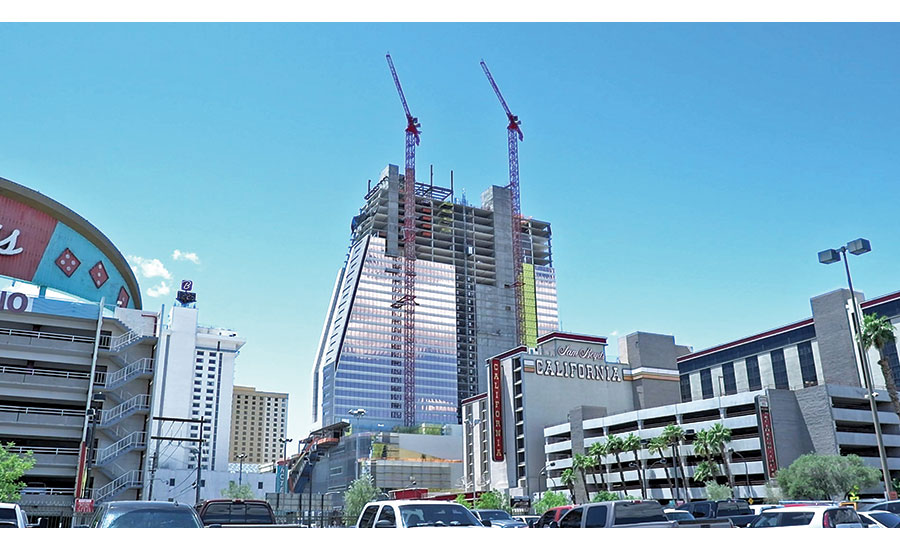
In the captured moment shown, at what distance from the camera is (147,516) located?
582 inches

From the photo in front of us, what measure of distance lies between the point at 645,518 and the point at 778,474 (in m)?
60.3

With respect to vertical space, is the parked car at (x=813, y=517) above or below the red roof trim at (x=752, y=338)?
below

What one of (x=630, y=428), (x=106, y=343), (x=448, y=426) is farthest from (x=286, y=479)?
(x=106, y=343)

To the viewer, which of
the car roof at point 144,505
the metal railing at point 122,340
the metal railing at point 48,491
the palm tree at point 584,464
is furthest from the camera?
the palm tree at point 584,464

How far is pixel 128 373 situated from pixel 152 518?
48795 millimetres

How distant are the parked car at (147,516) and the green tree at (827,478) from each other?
208ft

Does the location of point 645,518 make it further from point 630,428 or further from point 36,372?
point 630,428

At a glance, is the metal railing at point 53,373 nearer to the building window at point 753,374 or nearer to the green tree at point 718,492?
the green tree at point 718,492

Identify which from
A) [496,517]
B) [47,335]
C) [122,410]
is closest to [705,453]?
[496,517]

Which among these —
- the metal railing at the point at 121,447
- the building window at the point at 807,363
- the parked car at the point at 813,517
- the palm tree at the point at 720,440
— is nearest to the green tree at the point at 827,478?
the palm tree at the point at 720,440

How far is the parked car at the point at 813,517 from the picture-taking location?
1661 cm

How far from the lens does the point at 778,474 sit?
7006 cm

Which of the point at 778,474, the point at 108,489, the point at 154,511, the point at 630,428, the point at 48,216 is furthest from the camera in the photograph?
the point at 630,428
